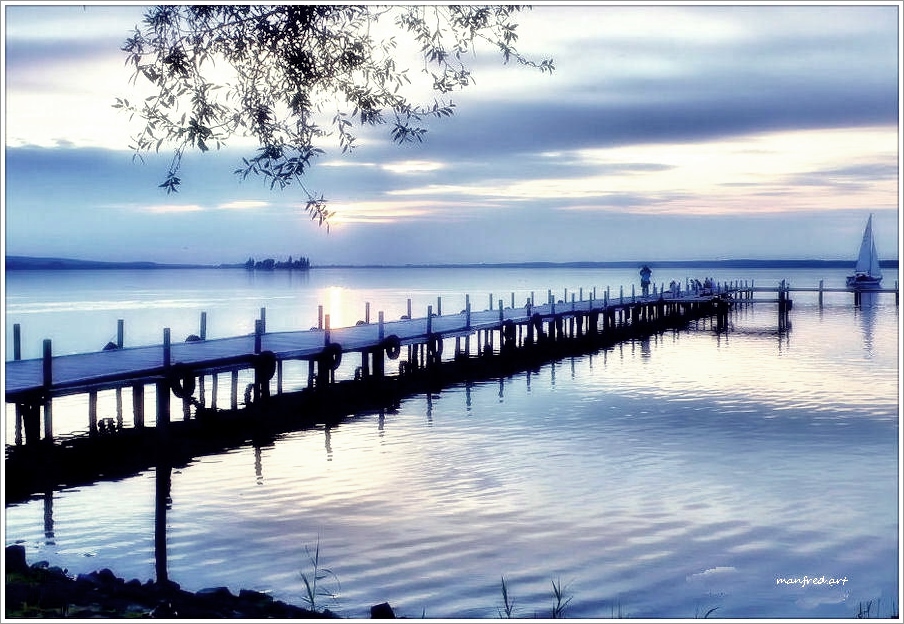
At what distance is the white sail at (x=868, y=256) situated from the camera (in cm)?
8711

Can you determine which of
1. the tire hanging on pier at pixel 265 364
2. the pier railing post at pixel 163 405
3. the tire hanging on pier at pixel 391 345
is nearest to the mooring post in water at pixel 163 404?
the pier railing post at pixel 163 405

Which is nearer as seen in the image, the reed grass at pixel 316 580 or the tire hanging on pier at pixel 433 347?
the reed grass at pixel 316 580

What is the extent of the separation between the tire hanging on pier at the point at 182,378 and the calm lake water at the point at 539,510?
79.9 inches

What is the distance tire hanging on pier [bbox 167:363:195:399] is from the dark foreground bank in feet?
33.3

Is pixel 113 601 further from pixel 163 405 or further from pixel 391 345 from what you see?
pixel 391 345

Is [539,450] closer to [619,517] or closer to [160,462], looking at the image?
[619,517]

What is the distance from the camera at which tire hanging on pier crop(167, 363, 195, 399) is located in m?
20.5

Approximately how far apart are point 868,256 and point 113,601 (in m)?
89.1

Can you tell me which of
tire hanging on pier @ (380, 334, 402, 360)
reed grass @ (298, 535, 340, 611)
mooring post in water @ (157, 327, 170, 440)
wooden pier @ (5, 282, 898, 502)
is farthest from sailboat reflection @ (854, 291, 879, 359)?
reed grass @ (298, 535, 340, 611)

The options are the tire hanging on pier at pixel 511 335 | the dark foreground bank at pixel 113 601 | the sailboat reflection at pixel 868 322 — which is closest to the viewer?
the dark foreground bank at pixel 113 601

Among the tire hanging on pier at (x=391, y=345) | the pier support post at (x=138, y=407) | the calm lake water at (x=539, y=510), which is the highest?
the tire hanging on pier at (x=391, y=345)

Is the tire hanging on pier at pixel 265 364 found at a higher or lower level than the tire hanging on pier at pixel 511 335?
higher

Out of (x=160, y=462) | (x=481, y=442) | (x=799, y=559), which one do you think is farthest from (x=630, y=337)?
(x=799, y=559)

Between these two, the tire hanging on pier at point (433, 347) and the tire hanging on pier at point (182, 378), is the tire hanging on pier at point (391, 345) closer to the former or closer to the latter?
the tire hanging on pier at point (433, 347)
